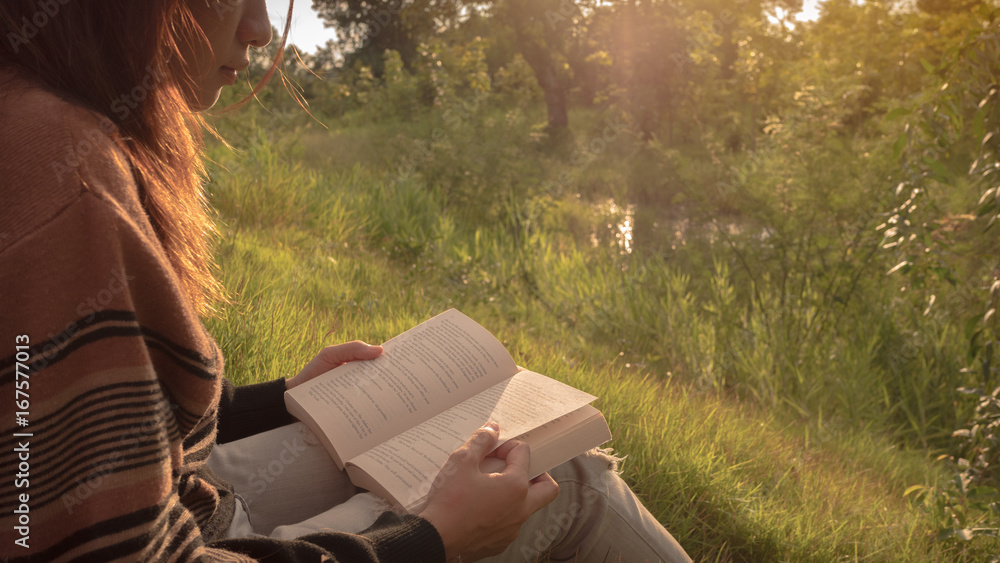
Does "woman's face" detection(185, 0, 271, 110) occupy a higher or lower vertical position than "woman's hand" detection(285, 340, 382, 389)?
higher

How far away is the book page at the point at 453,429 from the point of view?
3.78 ft

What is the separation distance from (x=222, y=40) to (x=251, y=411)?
84cm

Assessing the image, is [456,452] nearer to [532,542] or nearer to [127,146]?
[532,542]

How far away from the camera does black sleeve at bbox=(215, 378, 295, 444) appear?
1511 millimetres

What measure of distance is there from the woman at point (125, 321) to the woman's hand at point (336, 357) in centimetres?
36

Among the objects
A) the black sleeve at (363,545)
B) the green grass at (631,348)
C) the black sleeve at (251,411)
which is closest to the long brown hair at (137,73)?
the black sleeve at (363,545)

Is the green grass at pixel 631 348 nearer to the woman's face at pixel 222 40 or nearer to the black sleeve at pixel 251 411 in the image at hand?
the black sleeve at pixel 251 411

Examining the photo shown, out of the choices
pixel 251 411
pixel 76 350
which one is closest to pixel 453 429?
pixel 251 411

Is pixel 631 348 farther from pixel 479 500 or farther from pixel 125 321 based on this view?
pixel 125 321

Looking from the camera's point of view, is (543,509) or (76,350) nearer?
(76,350)

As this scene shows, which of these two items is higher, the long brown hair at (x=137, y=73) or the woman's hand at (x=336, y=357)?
the long brown hair at (x=137, y=73)

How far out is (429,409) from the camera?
4.52ft

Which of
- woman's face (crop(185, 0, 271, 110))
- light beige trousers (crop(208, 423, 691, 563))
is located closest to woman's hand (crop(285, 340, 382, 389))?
light beige trousers (crop(208, 423, 691, 563))

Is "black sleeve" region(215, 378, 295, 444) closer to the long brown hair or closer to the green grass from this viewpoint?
the long brown hair
